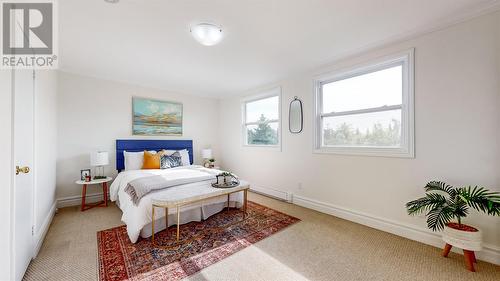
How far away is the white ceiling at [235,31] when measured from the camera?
188 cm

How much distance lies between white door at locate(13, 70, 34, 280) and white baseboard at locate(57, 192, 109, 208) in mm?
1776

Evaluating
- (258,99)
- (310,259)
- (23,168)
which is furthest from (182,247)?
(258,99)

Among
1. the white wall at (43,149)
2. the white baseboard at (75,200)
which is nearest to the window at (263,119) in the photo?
the white baseboard at (75,200)

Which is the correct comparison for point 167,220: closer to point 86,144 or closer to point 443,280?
point 86,144

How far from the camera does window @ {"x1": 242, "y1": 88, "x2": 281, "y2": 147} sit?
4.23 m

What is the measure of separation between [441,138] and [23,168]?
3946 millimetres

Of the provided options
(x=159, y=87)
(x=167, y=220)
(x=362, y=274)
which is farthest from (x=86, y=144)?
(x=362, y=274)

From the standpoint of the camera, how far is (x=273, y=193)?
4105mm

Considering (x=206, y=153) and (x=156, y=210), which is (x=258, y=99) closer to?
(x=206, y=153)

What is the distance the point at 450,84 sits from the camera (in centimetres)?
215

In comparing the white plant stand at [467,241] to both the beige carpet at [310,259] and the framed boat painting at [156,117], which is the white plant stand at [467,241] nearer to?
the beige carpet at [310,259]

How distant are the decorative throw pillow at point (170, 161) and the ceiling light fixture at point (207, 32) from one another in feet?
8.46

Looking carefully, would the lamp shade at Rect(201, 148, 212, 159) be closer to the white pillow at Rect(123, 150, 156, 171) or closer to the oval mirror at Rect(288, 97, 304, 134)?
the white pillow at Rect(123, 150, 156, 171)

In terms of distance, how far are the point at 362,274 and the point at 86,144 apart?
14.9ft
